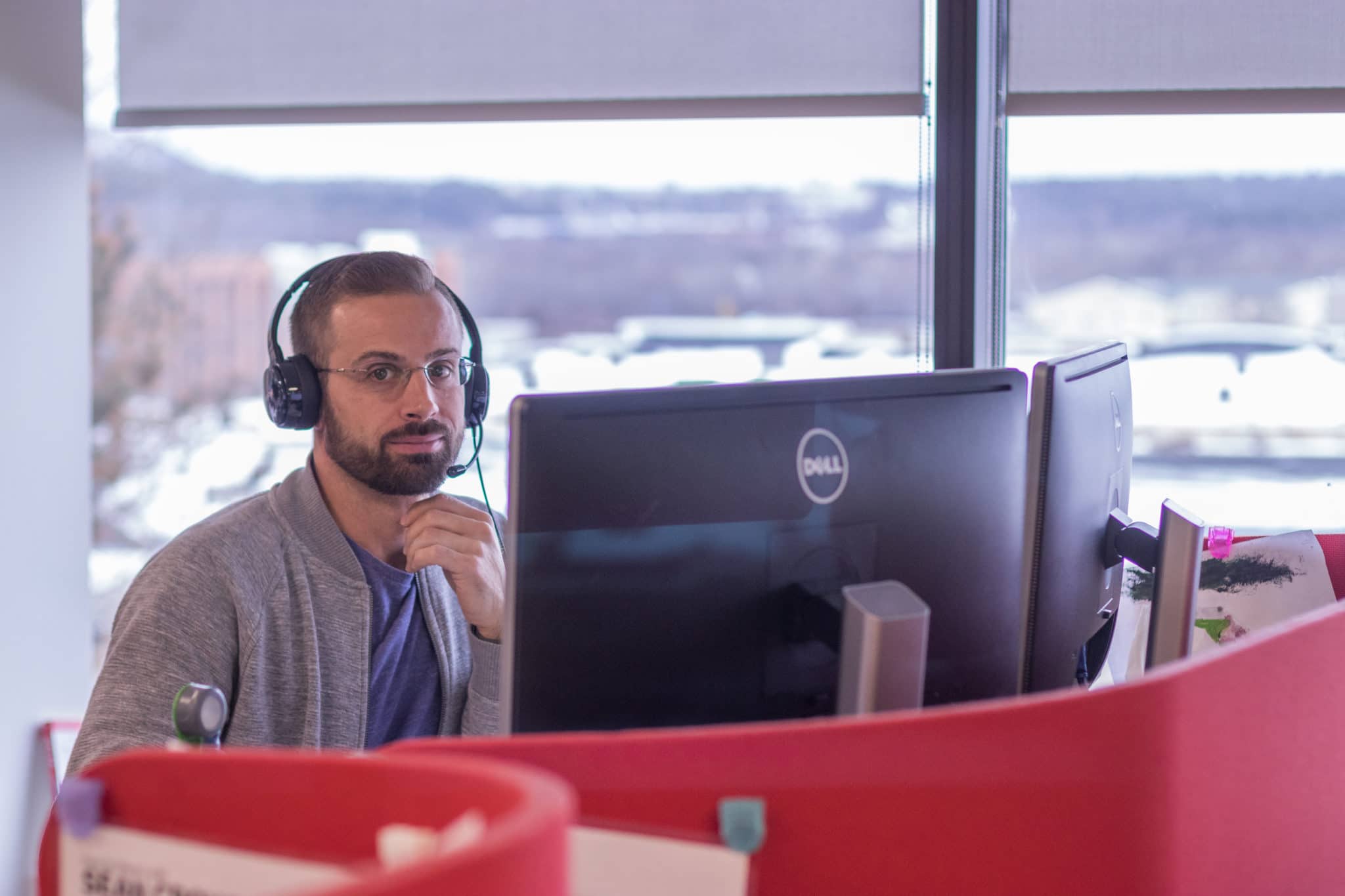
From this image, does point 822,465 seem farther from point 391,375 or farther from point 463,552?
point 391,375

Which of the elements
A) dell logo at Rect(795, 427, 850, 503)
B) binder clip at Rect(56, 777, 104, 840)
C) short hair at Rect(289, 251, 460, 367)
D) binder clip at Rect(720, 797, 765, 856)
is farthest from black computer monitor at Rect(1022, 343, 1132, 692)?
short hair at Rect(289, 251, 460, 367)

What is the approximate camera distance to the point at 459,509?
154cm

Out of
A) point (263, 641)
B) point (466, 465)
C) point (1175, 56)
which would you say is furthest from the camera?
point (1175, 56)

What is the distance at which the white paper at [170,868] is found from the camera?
1.63 ft

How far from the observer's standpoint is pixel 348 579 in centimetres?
157

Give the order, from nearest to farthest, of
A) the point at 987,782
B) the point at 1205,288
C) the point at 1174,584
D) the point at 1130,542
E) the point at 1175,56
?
the point at 987,782, the point at 1174,584, the point at 1130,542, the point at 1175,56, the point at 1205,288

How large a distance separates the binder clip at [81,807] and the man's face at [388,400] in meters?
1.10

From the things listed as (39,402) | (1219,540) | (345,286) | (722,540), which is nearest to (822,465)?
(722,540)

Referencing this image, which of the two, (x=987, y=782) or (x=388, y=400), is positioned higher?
(x=388, y=400)

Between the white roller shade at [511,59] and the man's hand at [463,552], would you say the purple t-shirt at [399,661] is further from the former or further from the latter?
the white roller shade at [511,59]

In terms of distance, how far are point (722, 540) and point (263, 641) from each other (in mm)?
831

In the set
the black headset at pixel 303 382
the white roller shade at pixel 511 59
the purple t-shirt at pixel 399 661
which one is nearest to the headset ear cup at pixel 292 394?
the black headset at pixel 303 382

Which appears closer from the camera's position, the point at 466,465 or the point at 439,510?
the point at 439,510

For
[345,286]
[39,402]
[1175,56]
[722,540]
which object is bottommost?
[722,540]
